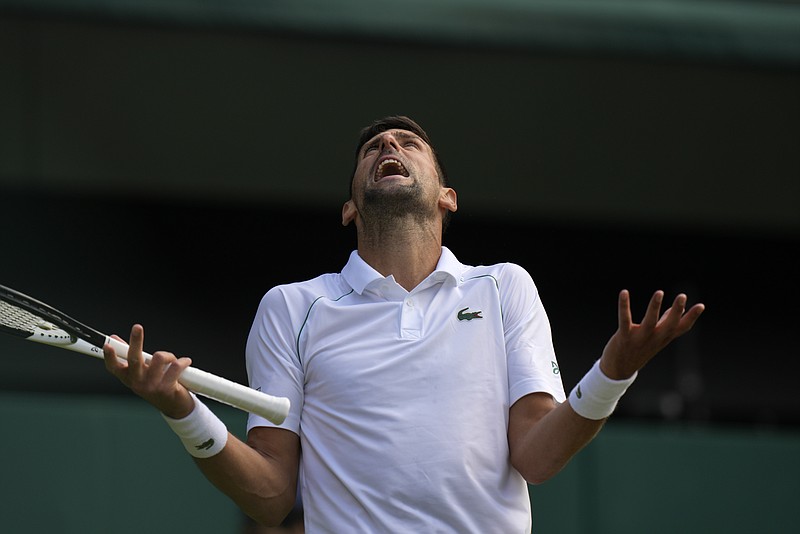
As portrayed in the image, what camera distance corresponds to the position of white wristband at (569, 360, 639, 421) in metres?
3.02

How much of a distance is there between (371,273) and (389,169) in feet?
1.15

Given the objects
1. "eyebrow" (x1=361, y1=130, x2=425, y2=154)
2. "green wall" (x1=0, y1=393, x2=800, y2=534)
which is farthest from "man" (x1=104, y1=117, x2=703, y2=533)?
"green wall" (x1=0, y1=393, x2=800, y2=534)

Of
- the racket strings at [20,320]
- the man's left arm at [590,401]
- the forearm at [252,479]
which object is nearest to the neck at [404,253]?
the man's left arm at [590,401]

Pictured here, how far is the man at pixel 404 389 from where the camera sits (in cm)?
310

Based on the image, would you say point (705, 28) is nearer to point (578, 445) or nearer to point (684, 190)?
point (684, 190)

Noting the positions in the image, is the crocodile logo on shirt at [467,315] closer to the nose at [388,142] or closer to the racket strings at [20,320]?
the nose at [388,142]

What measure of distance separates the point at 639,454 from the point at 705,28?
8.51 feet

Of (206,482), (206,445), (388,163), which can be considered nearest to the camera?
(206,445)

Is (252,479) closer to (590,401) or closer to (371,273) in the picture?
(371,273)

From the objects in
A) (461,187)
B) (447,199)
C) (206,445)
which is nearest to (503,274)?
(447,199)

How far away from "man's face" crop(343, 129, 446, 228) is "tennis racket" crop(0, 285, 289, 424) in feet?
2.22

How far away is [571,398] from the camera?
310 cm

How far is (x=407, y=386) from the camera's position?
10.6ft

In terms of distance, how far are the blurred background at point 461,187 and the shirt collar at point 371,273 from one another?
383cm
